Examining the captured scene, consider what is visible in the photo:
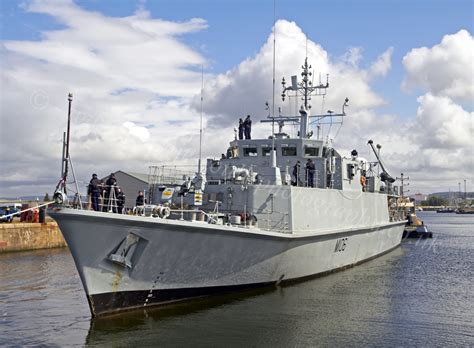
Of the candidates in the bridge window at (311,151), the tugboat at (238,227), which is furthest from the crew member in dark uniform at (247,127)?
the bridge window at (311,151)

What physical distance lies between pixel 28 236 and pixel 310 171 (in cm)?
1351

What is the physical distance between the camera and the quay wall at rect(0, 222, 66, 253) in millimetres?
20812

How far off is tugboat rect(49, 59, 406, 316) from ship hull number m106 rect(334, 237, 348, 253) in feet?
0.16

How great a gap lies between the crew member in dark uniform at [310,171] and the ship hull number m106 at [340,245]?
1.98 meters

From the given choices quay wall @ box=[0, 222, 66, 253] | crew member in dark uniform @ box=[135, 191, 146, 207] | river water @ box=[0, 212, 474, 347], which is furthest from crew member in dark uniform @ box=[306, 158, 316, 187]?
quay wall @ box=[0, 222, 66, 253]

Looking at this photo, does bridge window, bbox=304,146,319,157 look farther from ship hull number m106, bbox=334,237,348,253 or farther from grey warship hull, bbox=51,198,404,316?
grey warship hull, bbox=51,198,404,316

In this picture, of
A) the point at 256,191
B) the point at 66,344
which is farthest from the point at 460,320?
the point at 66,344

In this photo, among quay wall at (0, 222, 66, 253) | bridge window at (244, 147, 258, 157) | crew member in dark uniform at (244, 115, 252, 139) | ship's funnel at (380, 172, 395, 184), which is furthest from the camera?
ship's funnel at (380, 172, 395, 184)

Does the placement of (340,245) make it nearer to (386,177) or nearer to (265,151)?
(265,151)

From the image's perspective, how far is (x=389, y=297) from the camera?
42.8 feet

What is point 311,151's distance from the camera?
16516mm

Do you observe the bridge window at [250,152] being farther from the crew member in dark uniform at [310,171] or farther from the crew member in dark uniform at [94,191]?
the crew member in dark uniform at [94,191]

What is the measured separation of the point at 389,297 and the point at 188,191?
594 centimetres

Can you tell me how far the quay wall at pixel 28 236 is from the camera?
20.8 m
